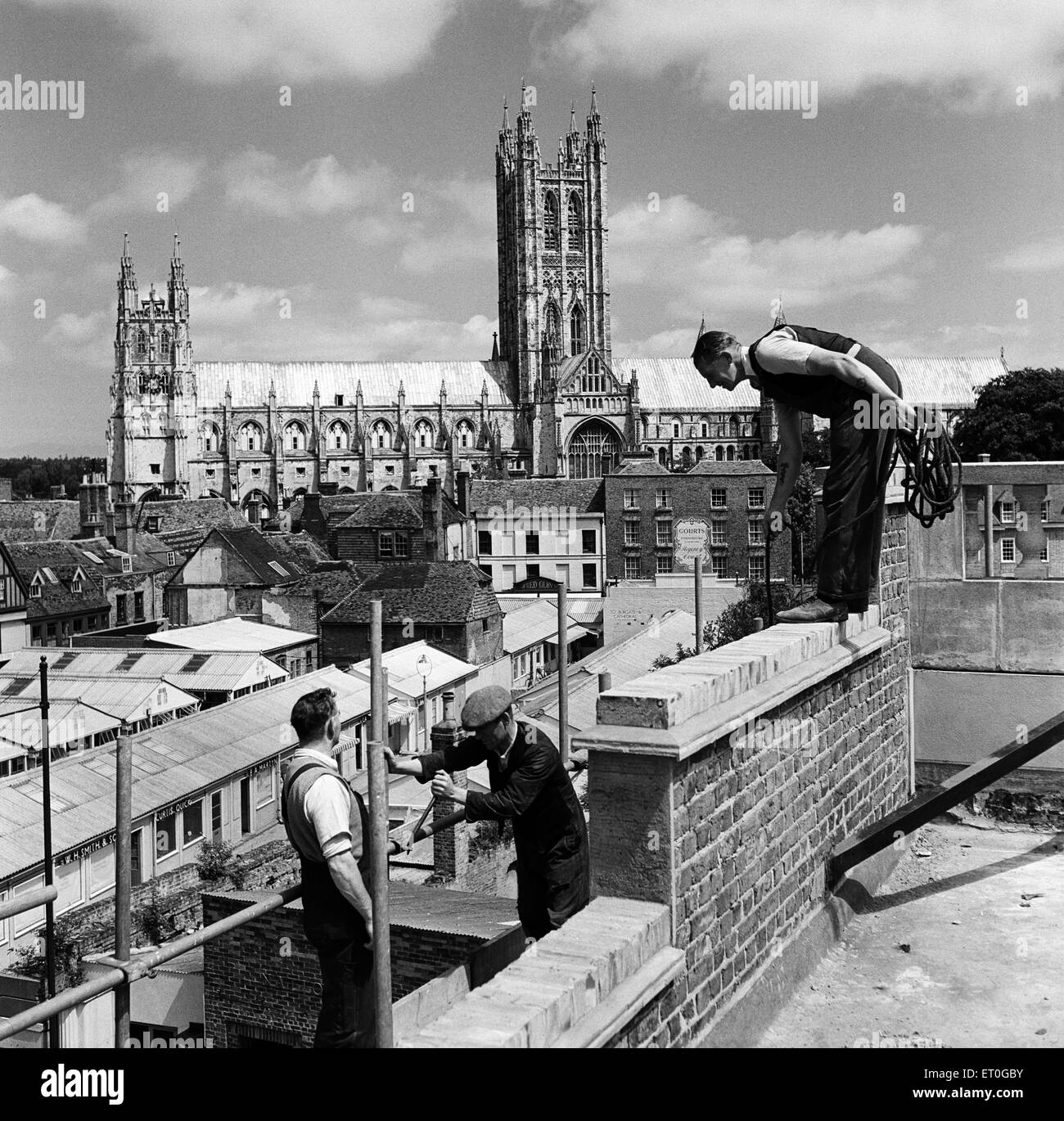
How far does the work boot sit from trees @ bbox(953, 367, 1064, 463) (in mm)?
58433

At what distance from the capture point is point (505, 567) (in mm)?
59281

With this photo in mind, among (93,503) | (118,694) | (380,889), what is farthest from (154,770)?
(93,503)

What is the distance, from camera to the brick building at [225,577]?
145 feet

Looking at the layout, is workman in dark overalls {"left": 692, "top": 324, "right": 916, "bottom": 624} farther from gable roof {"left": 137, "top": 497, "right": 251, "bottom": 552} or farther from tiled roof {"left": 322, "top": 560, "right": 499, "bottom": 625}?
gable roof {"left": 137, "top": 497, "right": 251, "bottom": 552}

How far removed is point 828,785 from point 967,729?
8.18 feet

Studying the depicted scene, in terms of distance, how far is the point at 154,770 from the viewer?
21.6 meters

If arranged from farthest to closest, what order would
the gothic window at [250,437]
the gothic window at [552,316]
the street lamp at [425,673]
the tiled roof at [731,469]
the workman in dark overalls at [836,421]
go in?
the gothic window at [552,316]
the gothic window at [250,437]
the tiled roof at [731,469]
the street lamp at [425,673]
the workman in dark overalls at [836,421]

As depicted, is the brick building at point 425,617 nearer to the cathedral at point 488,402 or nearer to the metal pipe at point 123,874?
the metal pipe at point 123,874

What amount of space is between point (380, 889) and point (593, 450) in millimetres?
107503

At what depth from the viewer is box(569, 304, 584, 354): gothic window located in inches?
4665

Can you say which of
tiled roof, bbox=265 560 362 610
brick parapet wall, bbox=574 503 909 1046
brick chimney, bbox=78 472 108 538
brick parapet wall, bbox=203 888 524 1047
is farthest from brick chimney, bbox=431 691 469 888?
brick chimney, bbox=78 472 108 538

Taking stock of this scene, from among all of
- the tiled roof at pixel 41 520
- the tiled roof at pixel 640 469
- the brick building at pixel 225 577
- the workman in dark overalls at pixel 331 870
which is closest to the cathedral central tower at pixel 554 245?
the tiled roof at pixel 41 520

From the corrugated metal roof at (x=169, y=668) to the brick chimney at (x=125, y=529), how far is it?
73.0ft
